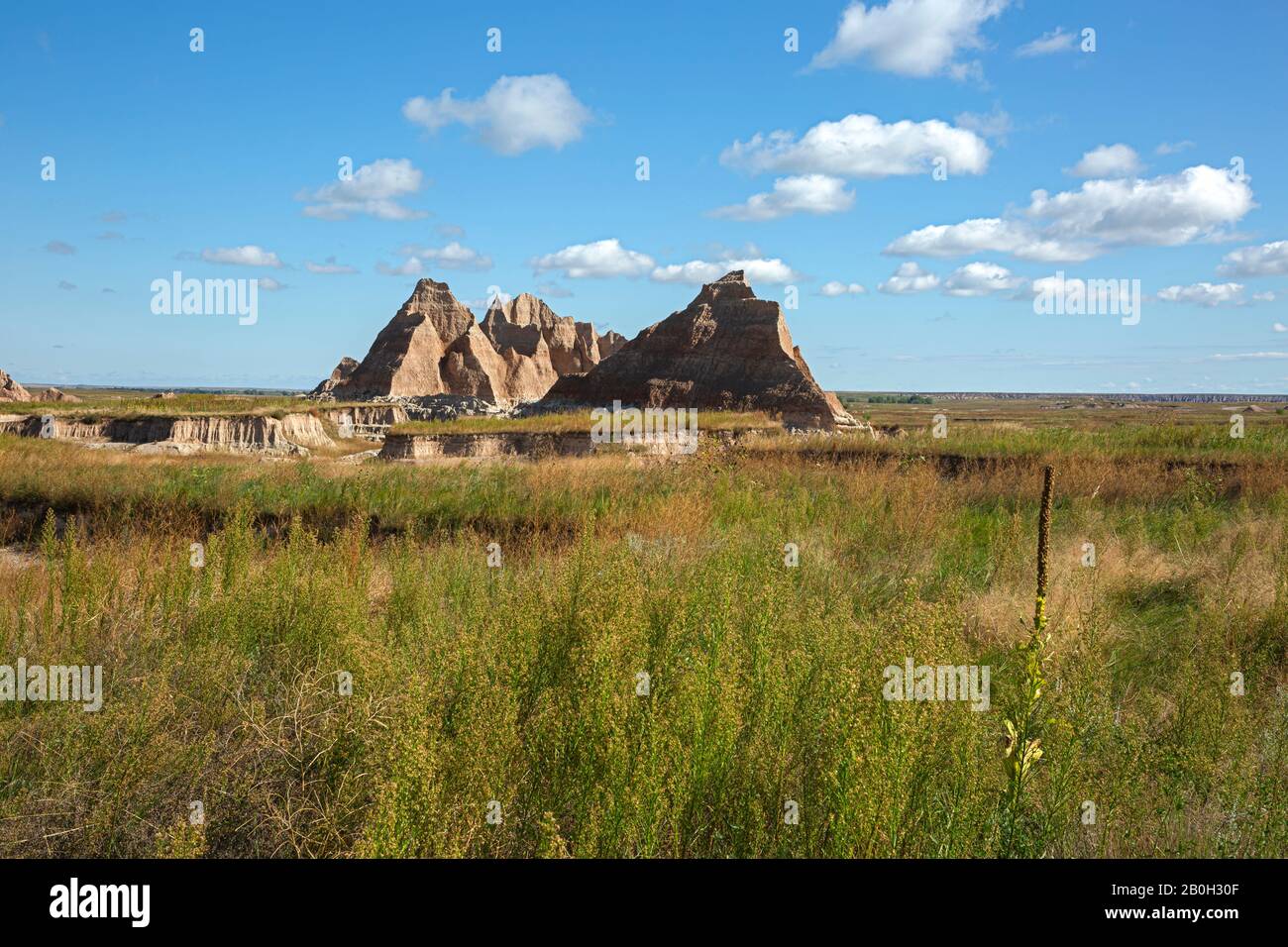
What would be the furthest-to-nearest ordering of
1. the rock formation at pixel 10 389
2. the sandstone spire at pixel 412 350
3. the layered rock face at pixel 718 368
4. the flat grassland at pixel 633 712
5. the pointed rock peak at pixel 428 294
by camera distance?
the pointed rock peak at pixel 428 294, the sandstone spire at pixel 412 350, the rock formation at pixel 10 389, the layered rock face at pixel 718 368, the flat grassland at pixel 633 712

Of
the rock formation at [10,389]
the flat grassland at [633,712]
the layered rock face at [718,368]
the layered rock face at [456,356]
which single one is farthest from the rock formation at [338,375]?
the flat grassland at [633,712]

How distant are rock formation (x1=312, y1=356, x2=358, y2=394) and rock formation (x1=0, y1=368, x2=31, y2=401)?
3024cm

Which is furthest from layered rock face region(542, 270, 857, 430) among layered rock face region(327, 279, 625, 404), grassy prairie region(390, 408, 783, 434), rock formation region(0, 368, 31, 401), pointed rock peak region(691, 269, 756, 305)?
rock formation region(0, 368, 31, 401)

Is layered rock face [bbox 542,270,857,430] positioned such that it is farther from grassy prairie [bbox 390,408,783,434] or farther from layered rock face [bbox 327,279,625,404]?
layered rock face [bbox 327,279,625,404]

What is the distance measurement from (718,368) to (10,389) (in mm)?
67417

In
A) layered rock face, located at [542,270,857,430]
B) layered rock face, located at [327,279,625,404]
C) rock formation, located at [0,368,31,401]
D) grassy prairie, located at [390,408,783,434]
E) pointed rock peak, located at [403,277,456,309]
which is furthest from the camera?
pointed rock peak, located at [403,277,456,309]

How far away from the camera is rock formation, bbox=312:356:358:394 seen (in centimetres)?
9862

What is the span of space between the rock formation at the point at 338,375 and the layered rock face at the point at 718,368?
163ft

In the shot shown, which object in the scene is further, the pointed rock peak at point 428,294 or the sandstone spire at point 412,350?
the pointed rock peak at point 428,294

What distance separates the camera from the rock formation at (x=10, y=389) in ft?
230

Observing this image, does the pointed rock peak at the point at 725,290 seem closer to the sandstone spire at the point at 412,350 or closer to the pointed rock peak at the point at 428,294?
the sandstone spire at the point at 412,350

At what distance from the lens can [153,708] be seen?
3.28 meters
